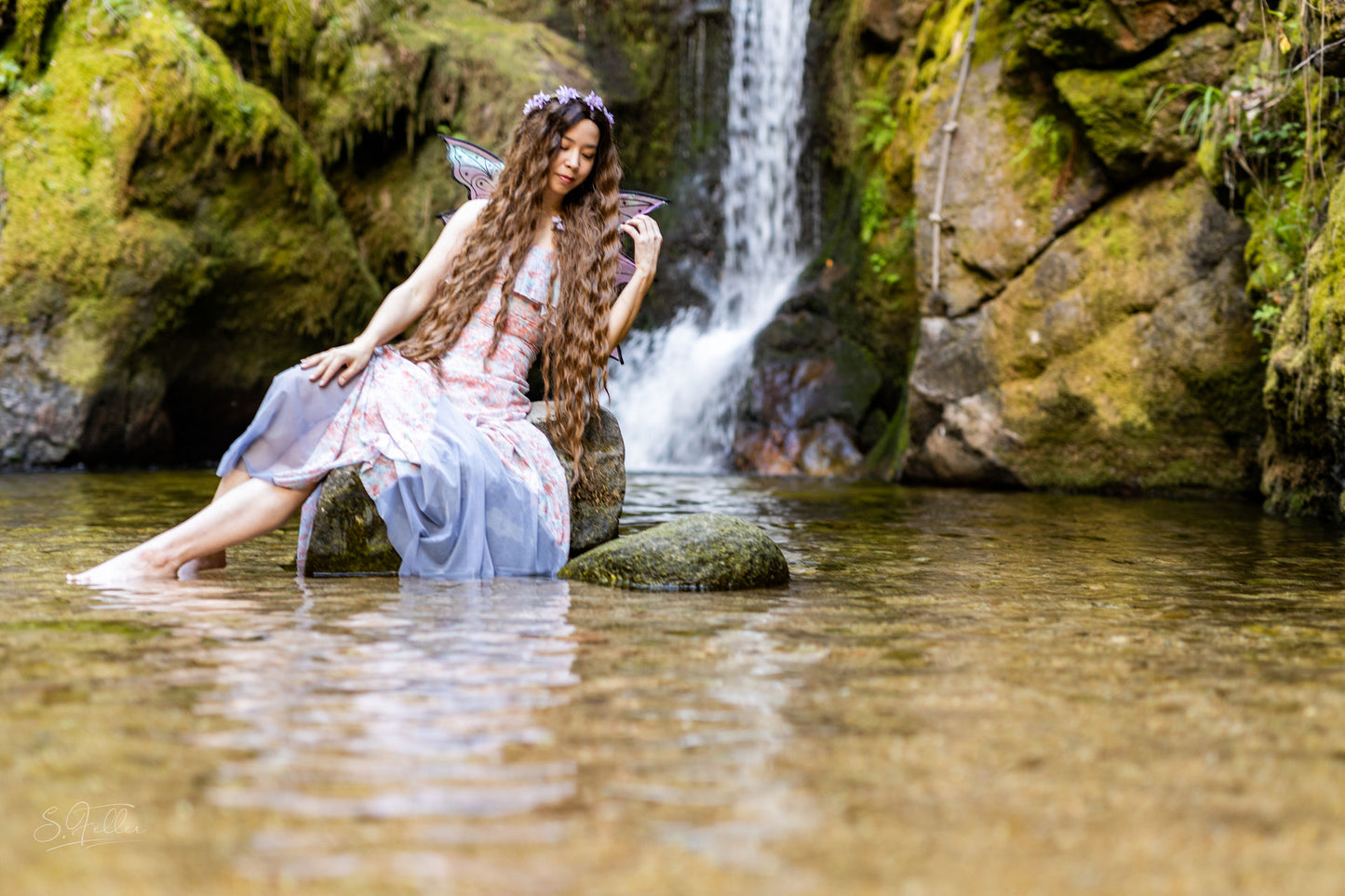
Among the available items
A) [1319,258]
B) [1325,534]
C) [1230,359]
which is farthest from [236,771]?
[1230,359]

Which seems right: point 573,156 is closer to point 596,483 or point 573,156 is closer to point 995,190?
point 596,483

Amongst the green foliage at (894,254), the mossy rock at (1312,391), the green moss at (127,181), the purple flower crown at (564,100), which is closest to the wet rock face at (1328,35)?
the mossy rock at (1312,391)

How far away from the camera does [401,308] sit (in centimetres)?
451

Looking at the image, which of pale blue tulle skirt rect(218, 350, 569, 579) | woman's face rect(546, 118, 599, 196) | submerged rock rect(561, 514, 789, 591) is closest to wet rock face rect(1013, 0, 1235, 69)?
woman's face rect(546, 118, 599, 196)

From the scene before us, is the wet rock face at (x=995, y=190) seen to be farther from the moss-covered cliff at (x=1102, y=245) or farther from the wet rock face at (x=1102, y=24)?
the wet rock face at (x=1102, y=24)

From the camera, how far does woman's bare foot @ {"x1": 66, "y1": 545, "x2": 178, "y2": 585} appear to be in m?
3.81

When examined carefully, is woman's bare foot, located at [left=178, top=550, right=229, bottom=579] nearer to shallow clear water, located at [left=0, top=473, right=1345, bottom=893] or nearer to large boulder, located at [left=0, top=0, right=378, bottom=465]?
shallow clear water, located at [left=0, top=473, right=1345, bottom=893]

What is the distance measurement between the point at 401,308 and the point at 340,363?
1.19 ft

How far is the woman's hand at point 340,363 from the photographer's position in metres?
4.26

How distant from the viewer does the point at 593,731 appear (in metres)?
2.13

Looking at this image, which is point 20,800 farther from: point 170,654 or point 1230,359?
point 1230,359

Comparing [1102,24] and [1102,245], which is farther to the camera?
[1102,245]
